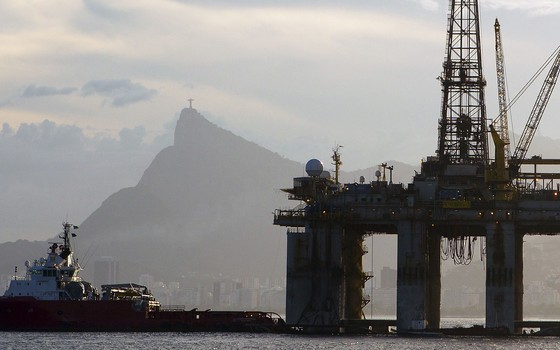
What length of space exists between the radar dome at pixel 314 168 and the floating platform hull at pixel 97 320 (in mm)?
13653

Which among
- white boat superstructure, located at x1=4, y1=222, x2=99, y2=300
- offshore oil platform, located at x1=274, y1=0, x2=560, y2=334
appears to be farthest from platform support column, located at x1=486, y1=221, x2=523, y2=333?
white boat superstructure, located at x1=4, y1=222, x2=99, y2=300

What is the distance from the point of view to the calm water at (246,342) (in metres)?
121

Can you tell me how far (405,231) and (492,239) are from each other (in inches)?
294

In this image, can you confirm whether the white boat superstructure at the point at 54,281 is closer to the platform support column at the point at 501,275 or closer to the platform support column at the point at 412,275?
the platform support column at the point at 412,275

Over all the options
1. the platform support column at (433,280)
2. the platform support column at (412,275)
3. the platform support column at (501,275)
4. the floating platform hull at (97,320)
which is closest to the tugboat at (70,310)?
the floating platform hull at (97,320)

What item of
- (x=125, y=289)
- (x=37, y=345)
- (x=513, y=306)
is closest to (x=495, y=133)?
(x=513, y=306)

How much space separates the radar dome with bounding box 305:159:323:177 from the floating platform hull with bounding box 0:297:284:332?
13653 millimetres

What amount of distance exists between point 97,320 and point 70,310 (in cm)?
256

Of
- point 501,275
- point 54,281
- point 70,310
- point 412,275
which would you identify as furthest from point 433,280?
point 54,281

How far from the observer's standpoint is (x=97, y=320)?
456ft

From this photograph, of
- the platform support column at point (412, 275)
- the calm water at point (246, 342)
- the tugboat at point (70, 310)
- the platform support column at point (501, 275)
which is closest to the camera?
the calm water at point (246, 342)

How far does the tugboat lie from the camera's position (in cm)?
13825

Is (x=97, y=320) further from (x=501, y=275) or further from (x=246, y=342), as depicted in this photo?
(x=501, y=275)

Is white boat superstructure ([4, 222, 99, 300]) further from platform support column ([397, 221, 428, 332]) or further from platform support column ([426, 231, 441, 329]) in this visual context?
platform support column ([426, 231, 441, 329])
